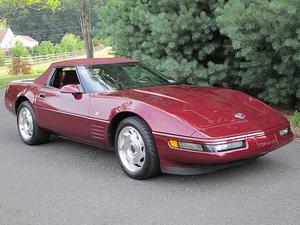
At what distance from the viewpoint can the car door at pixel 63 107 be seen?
18.0ft

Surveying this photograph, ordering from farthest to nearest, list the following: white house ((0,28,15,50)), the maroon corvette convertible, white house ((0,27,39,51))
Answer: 1. white house ((0,28,15,50))
2. white house ((0,27,39,51))
3. the maroon corvette convertible

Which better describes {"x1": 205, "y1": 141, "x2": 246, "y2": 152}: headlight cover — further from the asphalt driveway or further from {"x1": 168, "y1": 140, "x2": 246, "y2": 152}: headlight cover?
the asphalt driveway

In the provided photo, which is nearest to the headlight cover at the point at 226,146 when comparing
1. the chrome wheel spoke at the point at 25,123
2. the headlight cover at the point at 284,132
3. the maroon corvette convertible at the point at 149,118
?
the maroon corvette convertible at the point at 149,118

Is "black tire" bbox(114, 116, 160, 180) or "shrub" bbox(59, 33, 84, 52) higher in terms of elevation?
"black tire" bbox(114, 116, 160, 180)

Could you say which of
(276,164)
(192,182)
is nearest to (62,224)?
(192,182)

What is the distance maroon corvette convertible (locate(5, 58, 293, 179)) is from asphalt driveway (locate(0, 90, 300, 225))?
273 millimetres

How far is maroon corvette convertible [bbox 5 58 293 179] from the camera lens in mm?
4355

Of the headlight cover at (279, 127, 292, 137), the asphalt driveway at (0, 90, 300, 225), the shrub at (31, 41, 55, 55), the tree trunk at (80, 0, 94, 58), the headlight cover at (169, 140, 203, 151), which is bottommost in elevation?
the shrub at (31, 41, 55, 55)

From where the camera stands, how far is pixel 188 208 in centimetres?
398

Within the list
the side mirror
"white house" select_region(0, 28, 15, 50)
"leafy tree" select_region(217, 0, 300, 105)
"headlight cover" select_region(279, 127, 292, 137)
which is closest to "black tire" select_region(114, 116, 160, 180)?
the side mirror

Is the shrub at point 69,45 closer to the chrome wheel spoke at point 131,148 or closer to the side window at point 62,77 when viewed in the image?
the side window at point 62,77

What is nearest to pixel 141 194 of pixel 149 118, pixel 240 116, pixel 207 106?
pixel 149 118

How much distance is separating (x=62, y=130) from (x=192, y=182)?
2058 mm

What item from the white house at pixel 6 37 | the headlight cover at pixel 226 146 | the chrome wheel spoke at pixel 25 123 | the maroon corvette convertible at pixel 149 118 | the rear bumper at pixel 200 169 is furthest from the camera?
the white house at pixel 6 37
